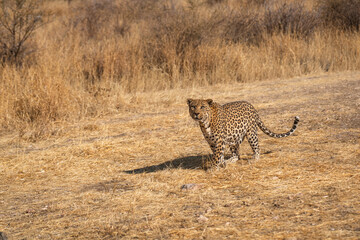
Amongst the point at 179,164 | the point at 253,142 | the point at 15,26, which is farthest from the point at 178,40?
the point at 253,142

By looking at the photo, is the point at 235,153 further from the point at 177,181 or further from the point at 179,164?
the point at 177,181

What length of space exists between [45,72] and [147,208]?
685cm

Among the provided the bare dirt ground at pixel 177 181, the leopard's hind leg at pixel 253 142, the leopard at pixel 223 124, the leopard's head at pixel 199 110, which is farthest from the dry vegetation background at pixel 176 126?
the leopard's head at pixel 199 110

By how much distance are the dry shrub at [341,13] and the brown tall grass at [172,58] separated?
0.15ft

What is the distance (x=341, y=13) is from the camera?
64.2 ft

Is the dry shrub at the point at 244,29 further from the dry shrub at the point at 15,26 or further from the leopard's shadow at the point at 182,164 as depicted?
the leopard's shadow at the point at 182,164

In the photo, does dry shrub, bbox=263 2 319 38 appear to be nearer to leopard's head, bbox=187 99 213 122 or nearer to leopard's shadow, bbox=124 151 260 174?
leopard's shadow, bbox=124 151 260 174

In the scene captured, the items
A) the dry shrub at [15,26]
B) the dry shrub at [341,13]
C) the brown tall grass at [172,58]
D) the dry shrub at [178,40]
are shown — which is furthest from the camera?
the dry shrub at [341,13]

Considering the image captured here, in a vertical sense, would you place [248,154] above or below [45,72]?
below

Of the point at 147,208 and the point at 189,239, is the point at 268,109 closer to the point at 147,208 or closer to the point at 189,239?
the point at 147,208

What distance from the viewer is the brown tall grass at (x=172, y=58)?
11.0 m

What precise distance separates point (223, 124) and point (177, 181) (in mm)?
937

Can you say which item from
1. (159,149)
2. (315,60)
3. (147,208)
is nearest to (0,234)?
(147,208)

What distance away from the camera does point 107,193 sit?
608cm
